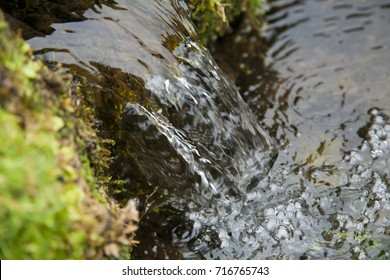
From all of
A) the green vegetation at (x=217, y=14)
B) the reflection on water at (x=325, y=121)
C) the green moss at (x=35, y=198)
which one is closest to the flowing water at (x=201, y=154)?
the reflection on water at (x=325, y=121)

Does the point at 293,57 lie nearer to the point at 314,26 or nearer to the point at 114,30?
the point at 314,26

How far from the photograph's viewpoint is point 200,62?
10.7 feet

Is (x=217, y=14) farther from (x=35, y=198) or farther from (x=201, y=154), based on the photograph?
(x=35, y=198)

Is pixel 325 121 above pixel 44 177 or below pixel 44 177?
below

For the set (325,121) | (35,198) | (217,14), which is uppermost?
(35,198)

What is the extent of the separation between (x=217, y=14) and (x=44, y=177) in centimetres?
268

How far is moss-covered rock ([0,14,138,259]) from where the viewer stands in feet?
5.62

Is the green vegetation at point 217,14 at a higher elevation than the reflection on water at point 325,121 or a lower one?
higher

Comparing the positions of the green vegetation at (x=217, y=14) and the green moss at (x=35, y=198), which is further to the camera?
the green vegetation at (x=217, y=14)

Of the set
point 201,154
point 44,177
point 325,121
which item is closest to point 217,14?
point 325,121

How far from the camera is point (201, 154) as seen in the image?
3119 millimetres

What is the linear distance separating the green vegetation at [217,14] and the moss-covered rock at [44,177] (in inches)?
75.8

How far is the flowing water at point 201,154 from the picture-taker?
9.48 feet

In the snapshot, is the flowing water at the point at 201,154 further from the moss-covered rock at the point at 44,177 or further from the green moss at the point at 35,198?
the green moss at the point at 35,198
